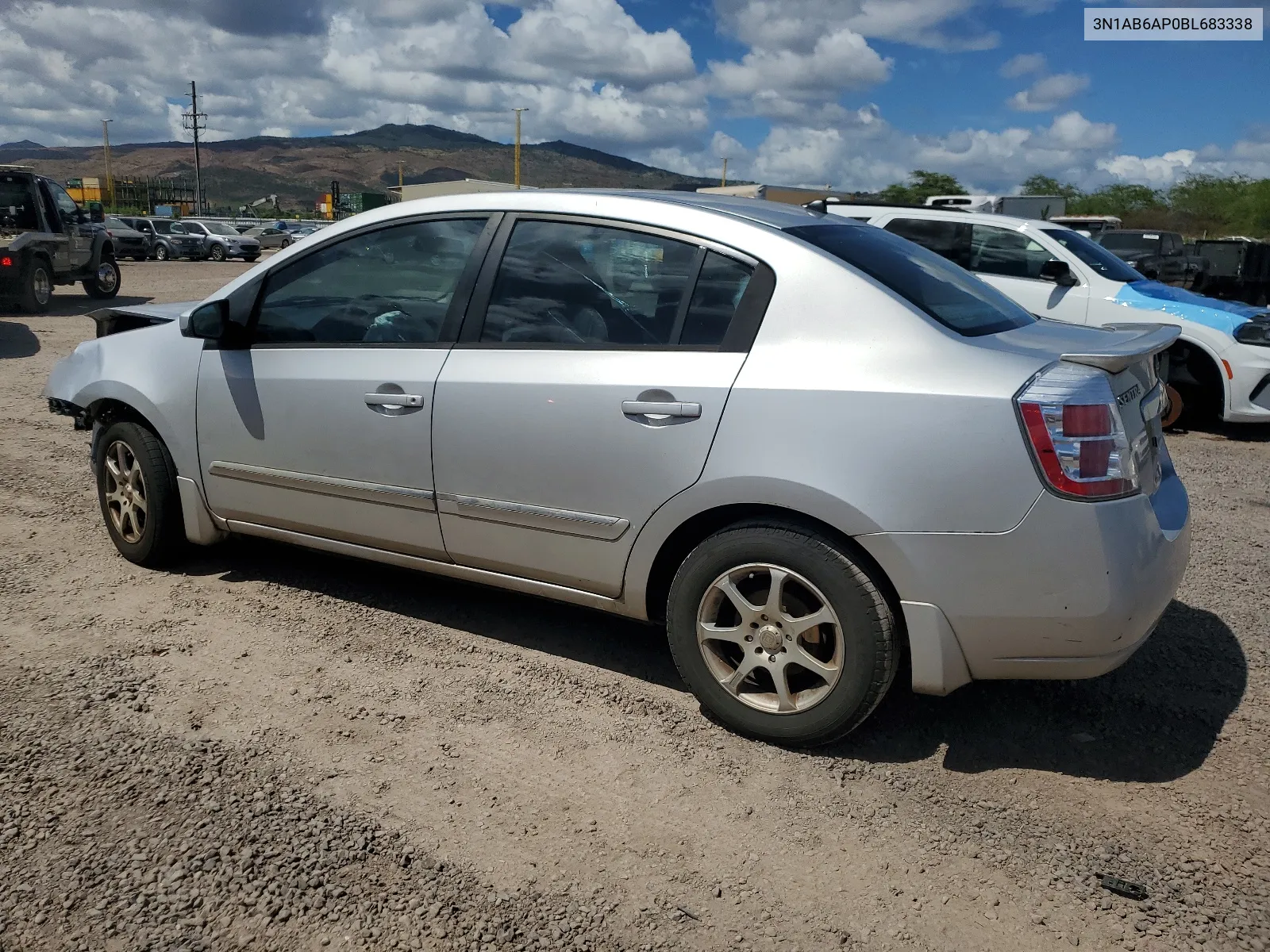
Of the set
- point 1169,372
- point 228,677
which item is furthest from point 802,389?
point 1169,372

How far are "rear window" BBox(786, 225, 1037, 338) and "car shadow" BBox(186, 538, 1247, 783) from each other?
124cm

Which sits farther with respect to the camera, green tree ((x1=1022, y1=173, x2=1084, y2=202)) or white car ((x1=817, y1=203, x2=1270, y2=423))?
green tree ((x1=1022, y1=173, x2=1084, y2=202))

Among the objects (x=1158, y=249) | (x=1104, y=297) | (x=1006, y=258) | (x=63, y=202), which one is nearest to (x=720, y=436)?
(x=1104, y=297)

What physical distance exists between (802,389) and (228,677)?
2.28 m

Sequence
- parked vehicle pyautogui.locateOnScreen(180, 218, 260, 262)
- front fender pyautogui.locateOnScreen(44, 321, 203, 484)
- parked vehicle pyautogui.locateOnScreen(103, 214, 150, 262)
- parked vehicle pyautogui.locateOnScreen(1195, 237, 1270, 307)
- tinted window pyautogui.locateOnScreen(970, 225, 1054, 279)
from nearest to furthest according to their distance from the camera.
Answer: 1. front fender pyautogui.locateOnScreen(44, 321, 203, 484)
2. tinted window pyautogui.locateOnScreen(970, 225, 1054, 279)
3. parked vehicle pyautogui.locateOnScreen(1195, 237, 1270, 307)
4. parked vehicle pyautogui.locateOnScreen(103, 214, 150, 262)
5. parked vehicle pyautogui.locateOnScreen(180, 218, 260, 262)

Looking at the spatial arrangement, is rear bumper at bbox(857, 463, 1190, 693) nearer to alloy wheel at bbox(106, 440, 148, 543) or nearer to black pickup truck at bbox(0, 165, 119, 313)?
alloy wheel at bbox(106, 440, 148, 543)

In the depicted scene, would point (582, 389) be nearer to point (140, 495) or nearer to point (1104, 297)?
point (140, 495)

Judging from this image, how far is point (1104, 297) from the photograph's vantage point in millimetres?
8922

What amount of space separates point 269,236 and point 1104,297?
156ft

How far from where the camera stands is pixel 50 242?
17.4 metres

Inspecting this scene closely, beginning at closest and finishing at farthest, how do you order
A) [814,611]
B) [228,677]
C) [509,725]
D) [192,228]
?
[814,611], [509,725], [228,677], [192,228]

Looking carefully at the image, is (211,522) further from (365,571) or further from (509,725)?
(509,725)

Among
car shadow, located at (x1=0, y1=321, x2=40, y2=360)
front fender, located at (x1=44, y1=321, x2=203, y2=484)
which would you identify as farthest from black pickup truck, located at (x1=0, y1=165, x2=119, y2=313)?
front fender, located at (x1=44, y1=321, x2=203, y2=484)

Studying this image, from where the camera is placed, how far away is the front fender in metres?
4.37
